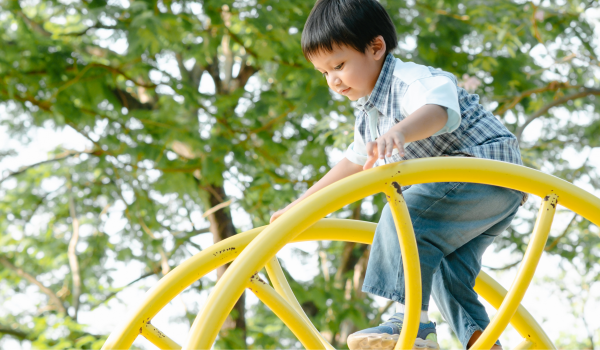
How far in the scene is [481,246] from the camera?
5.20 feet

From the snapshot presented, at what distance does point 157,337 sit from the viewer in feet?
4.57

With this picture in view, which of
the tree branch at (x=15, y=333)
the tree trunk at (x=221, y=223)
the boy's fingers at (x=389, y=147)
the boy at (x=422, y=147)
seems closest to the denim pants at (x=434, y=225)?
the boy at (x=422, y=147)

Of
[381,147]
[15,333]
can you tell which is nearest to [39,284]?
[15,333]

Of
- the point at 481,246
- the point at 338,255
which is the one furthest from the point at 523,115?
the point at 481,246

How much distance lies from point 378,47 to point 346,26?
10 centimetres

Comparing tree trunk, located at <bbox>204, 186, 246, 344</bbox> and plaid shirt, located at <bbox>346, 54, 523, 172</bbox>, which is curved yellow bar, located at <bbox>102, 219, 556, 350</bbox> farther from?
tree trunk, located at <bbox>204, 186, 246, 344</bbox>

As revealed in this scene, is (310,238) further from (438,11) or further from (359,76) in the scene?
(438,11)

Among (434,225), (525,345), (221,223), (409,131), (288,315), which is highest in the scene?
(221,223)

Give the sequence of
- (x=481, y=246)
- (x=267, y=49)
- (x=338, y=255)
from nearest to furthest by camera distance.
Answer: (x=481, y=246) → (x=267, y=49) → (x=338, y=255)

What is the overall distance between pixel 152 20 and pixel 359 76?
2425 mm

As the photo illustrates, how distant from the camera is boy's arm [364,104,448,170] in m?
1.14

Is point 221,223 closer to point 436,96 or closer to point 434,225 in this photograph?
point 434,225

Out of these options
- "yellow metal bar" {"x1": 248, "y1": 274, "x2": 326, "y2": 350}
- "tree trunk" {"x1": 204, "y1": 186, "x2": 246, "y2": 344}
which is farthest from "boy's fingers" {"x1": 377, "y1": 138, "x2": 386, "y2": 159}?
"tree trunk" {"x1": 204, "y1": 186, "x2": 246, "y2": 344}

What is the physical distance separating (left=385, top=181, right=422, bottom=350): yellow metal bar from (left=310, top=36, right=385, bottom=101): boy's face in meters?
0.34
